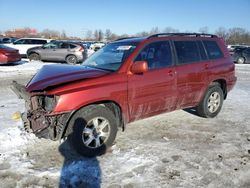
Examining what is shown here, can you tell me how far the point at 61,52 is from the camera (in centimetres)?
2036

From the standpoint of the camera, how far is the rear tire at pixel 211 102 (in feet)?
21.4

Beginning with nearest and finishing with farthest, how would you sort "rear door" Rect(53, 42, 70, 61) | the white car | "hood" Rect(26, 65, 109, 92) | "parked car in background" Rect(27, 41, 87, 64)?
"hood" Rect(26, 65, 109, 92)
"parked car in background" Rect(27, 41, 87, 64)
"rear door" Rect(53, 42, 70, 61)
the white car

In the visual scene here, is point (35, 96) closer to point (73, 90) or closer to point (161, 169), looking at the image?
point (73, 90)

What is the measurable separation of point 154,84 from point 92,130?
1404 mm

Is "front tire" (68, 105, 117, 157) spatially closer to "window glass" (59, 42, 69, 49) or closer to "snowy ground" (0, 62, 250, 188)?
"snowy ground" (0, 62, 250, 188)

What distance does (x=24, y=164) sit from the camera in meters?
4.25

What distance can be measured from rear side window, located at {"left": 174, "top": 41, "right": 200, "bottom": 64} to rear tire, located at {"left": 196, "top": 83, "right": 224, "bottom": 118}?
0.92 meters

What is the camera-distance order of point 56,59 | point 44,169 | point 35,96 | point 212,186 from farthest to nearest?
point 56,59 < point 35,96 < point 44,169 < point 212,186

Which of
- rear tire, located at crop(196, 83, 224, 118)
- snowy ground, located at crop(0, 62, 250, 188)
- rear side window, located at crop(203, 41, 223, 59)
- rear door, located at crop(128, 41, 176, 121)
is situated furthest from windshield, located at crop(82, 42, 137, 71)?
rear tire, located at crop(196, 83, 224, 118)

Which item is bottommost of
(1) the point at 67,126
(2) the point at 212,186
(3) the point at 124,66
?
(2) the point at 212,186

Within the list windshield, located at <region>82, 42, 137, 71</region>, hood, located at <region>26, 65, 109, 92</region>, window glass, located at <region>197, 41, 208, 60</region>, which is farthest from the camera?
window glass, located at <region>197, 41, 208, 60</region>

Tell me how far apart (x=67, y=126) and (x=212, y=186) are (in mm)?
2152

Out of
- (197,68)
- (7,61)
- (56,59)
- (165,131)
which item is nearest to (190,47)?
(197,68)

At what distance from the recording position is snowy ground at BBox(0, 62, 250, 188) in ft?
12.6
